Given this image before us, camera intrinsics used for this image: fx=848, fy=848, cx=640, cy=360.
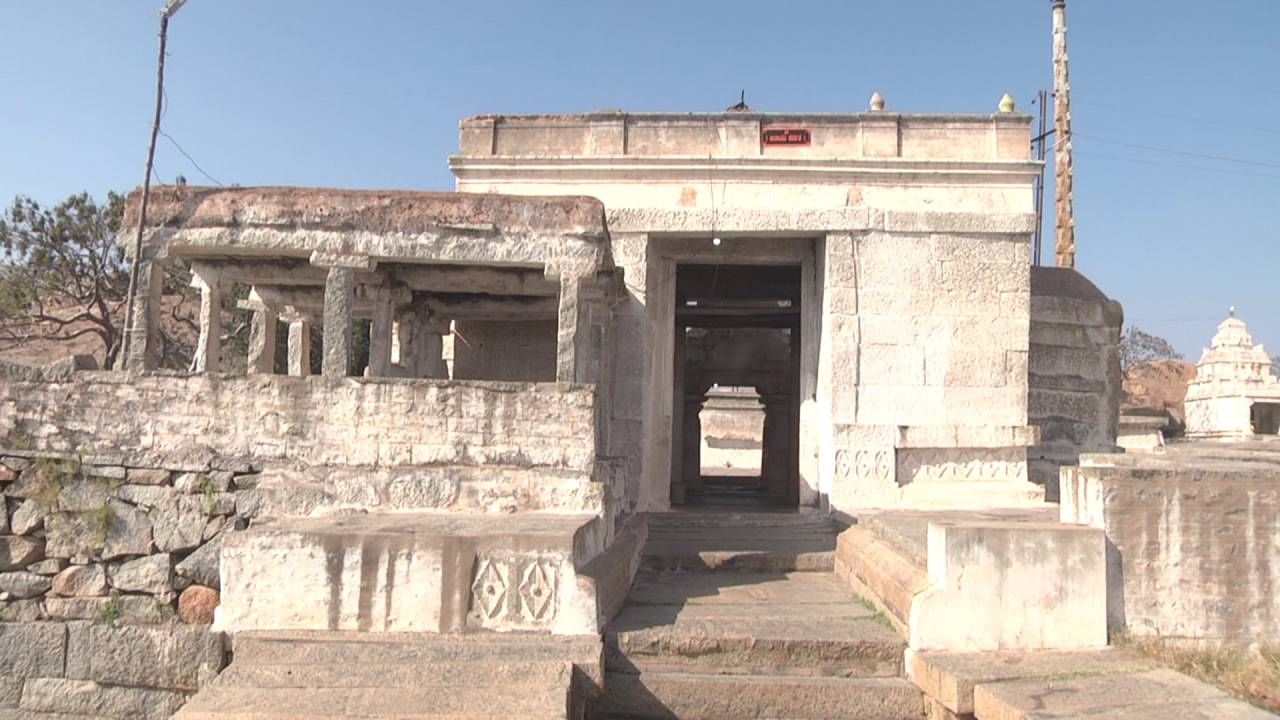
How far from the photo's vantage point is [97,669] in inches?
230

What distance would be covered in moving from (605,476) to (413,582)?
7.81 ft

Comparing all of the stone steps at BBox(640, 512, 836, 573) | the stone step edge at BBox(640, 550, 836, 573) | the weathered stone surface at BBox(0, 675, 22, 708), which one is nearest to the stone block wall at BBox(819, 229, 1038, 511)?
the stone steps at BBox(640, 512, 836, 573)

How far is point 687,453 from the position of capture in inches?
647

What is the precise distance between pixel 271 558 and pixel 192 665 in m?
1.03

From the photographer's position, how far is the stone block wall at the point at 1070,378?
1052cm

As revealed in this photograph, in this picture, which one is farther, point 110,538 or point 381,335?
point 381,335

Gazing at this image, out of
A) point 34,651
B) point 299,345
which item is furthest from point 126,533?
point 299,345

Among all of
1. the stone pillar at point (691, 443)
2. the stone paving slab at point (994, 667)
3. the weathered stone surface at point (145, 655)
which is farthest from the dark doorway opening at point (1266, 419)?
the weathered stone surface at point (145, 655)

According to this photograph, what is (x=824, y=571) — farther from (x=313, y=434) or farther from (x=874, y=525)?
(x=313, y=434)

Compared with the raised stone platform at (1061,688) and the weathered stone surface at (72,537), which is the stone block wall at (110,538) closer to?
the weathered stone surface at (72,537)

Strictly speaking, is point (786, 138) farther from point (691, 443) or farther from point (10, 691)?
point (10, 691)

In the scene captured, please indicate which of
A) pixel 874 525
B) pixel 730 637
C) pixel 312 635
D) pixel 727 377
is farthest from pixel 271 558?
pixel 727 377

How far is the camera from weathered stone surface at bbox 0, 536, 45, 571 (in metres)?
6.33

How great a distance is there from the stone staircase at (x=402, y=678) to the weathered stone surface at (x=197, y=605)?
3.80 ft
